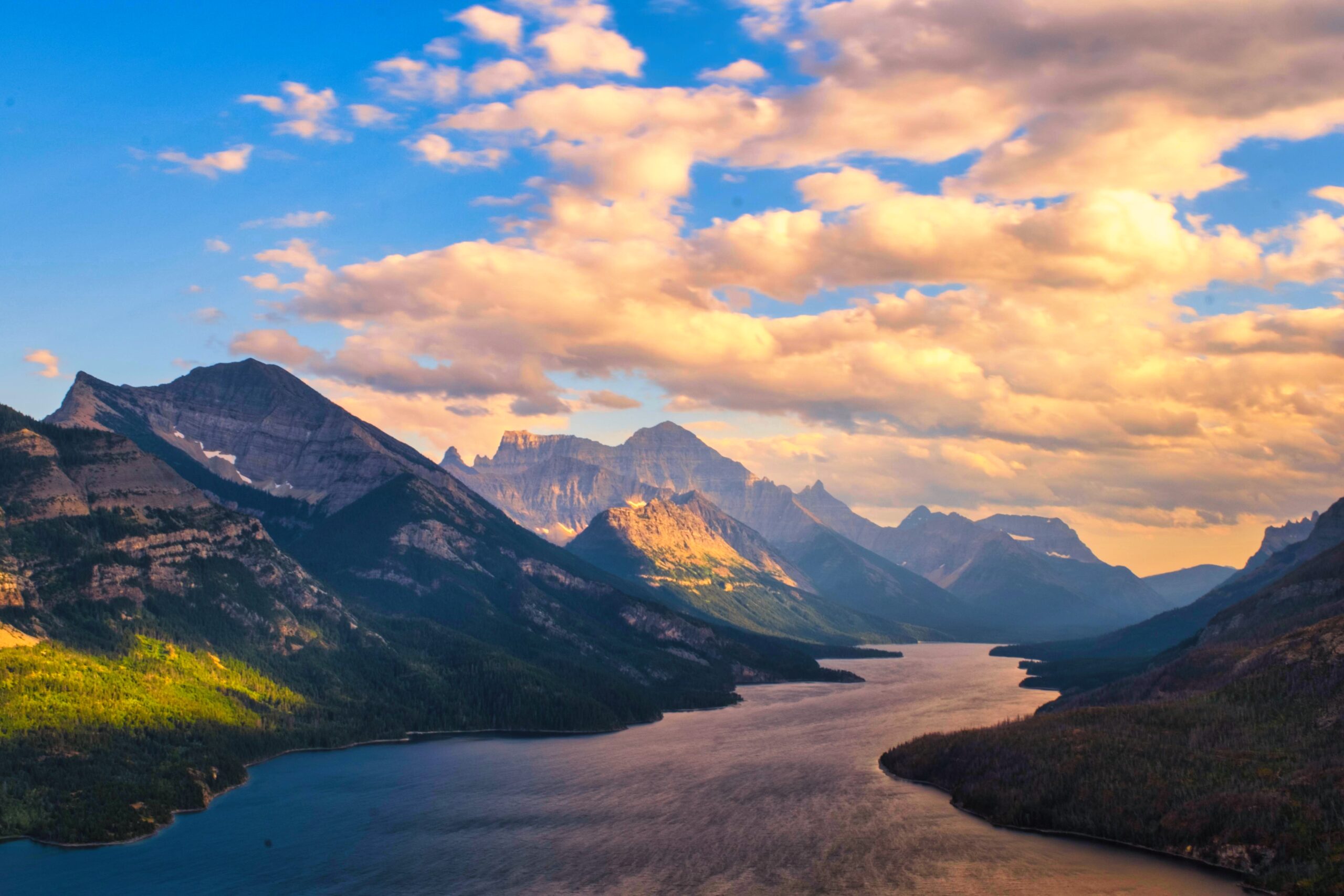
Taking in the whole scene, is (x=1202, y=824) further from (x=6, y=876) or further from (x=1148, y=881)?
(x=6, y=876)

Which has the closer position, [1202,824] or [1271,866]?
[1271,866]

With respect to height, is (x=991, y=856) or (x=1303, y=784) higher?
(x=1303, y=784)

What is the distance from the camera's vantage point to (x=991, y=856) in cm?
19762

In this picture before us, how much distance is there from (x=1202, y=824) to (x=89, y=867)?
19699 centimetres

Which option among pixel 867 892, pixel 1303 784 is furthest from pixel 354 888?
pixel 1303 784

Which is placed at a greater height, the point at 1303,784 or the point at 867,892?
the point at 1303,784

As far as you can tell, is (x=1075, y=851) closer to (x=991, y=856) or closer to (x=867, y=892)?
(x=991, y=856)

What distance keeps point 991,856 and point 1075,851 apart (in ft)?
51.4

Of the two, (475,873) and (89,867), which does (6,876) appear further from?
(475,873)

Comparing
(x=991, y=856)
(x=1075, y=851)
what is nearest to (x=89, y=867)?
(x=991, y=856)

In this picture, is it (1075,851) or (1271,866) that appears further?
(1075,851)

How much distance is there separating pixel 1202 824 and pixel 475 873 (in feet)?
421

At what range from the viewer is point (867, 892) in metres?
179

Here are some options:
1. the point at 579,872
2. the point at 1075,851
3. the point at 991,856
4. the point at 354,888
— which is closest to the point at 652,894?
the point at 579,872
